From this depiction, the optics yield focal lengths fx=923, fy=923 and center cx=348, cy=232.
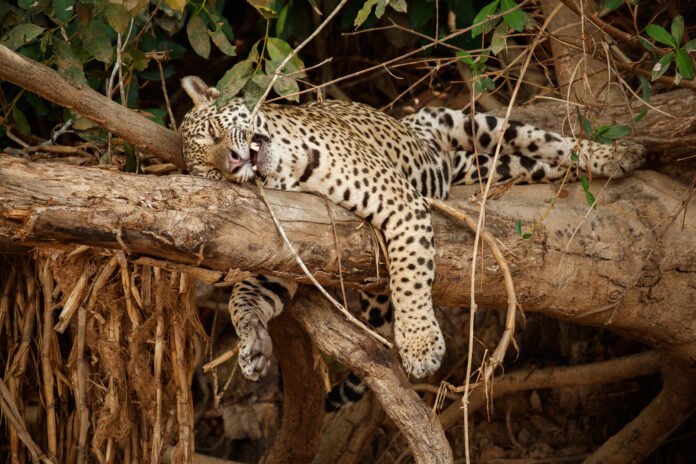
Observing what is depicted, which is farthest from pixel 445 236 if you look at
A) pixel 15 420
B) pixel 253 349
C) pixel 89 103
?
pixel 15 420

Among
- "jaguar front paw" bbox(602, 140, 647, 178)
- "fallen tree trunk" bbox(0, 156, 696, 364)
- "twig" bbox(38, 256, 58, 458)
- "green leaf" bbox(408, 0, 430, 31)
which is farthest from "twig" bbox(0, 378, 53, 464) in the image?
"green leaf" bbox(408, 0, 430, 31)

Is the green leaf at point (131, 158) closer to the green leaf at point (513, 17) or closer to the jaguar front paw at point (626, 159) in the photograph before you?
the green leaf at point (513, 17)

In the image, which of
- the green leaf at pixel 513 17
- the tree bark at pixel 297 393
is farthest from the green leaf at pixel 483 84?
the tree bark at pixel 297 393

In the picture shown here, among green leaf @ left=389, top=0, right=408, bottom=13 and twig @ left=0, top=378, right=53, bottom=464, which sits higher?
green leaf @ left=389, top=0, right=408, bottom=13

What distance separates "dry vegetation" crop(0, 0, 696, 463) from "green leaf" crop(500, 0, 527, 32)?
0.32 feet

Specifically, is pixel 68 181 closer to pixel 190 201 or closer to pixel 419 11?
pixel 190 201

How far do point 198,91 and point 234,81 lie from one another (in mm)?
1087

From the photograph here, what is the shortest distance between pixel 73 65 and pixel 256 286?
133 centimetres

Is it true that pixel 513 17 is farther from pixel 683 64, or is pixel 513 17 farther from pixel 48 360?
pixel 48 360

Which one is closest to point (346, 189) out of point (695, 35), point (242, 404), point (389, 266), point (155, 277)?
point (389, 266)

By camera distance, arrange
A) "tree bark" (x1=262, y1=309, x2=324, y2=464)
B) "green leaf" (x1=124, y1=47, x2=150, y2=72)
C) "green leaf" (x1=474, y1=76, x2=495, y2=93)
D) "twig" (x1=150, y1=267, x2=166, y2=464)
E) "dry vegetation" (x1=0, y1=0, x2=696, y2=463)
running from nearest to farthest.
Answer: "dry vegetation" (x1=0, y1=0, x2=696, y2=463), "green leaf" (x1=474, y1=76, x2=495, y2=93), "twig" (x1=150, y1=267, x2=166, y2=464), "green leaf" (x1=124, y1=47, x2=150, y2=72), "tree bark" (x1=262, y1=309, x2=324, y2=464)

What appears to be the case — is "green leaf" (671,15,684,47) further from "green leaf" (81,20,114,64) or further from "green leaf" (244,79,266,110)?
"green leaf" (81,20,114,64)

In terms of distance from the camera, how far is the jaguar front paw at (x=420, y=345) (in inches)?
163

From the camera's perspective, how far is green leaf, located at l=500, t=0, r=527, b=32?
361 centimetres
